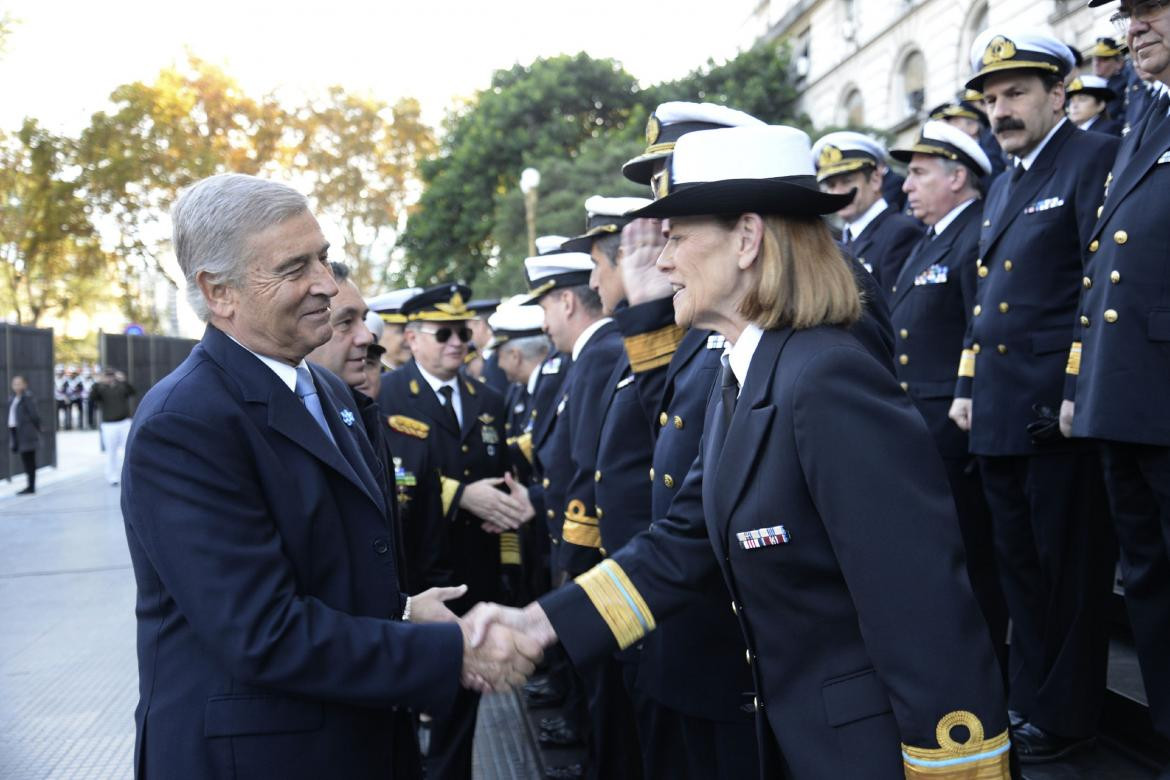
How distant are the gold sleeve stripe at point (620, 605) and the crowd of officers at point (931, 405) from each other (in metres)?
0.17

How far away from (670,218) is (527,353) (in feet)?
18.9

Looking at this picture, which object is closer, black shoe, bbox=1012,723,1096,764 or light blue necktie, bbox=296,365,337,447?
light blue necktie, bbox=296,365,337,447

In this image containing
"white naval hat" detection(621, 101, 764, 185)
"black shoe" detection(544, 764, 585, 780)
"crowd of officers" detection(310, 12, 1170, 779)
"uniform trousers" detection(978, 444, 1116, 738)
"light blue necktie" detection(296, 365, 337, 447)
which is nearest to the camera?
"light blue necktie" detection(296, 365, 337, 447)

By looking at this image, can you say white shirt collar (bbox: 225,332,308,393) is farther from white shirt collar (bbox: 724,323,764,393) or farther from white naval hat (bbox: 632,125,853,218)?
white shirt collar (bbox: 724,323,764,393)

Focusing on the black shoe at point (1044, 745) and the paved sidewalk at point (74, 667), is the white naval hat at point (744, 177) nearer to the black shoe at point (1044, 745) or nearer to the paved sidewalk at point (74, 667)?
the black shoe at point (1044, 745)

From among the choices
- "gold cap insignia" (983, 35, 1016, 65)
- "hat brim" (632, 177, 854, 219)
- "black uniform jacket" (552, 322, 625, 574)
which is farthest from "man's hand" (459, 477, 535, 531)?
"hat brim" (632, 177, 854, 219)

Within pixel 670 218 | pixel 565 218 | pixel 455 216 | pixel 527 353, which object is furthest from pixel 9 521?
pixel 455 216

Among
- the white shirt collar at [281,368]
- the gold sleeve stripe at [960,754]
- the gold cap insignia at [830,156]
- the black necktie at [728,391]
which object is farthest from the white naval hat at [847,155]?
the gold sleeve stripe at [960,754]

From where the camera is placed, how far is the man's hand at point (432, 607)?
285cm

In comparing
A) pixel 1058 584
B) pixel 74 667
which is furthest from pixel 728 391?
pixel 74 667

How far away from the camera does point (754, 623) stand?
2291 mm

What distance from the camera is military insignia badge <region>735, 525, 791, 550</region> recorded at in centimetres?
216

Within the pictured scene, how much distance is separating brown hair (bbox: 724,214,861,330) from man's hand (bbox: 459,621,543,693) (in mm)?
993

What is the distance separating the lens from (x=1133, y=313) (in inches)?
131
